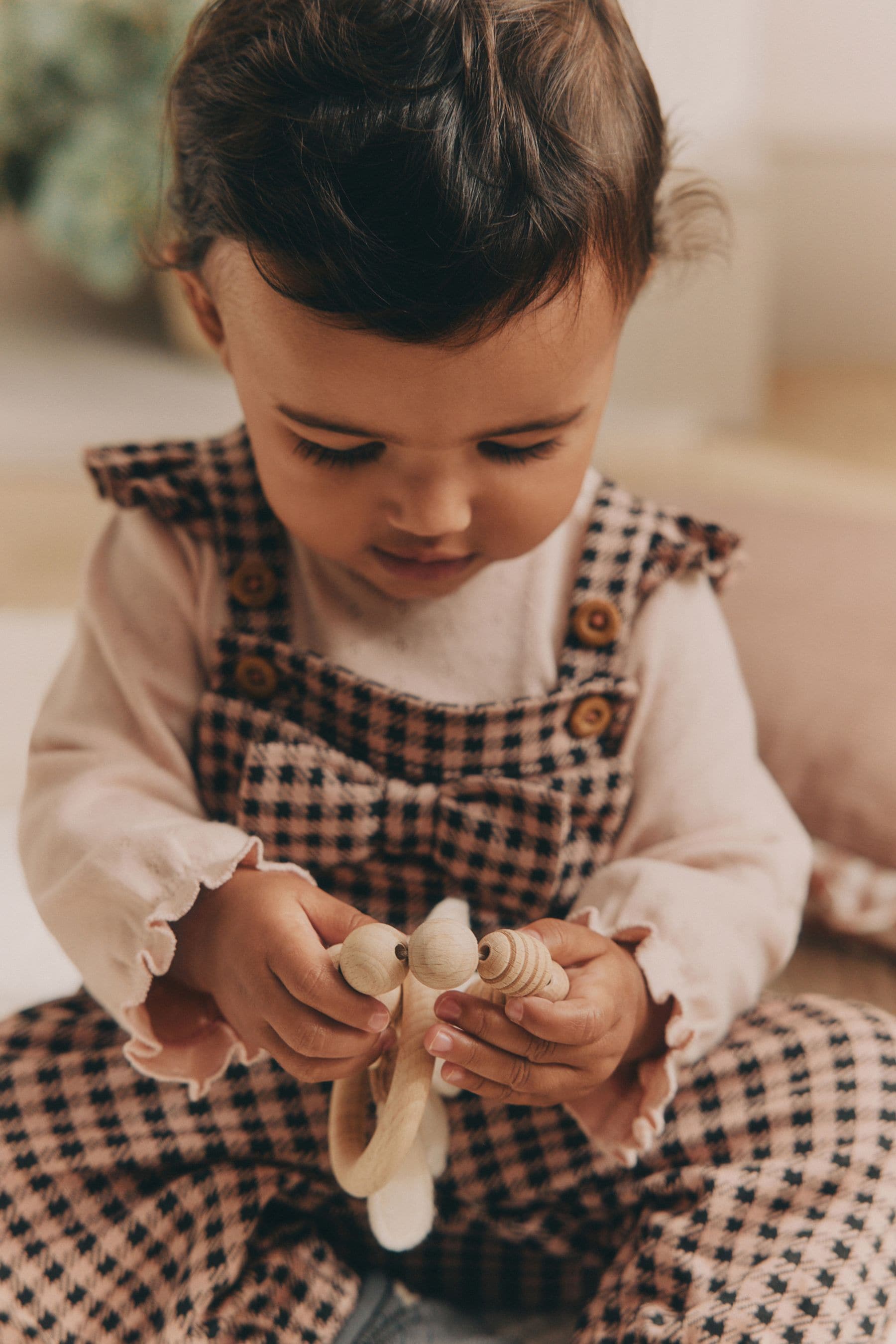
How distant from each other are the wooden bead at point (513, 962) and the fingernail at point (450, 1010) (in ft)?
0.08

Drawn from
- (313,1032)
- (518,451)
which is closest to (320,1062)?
(313,1032)

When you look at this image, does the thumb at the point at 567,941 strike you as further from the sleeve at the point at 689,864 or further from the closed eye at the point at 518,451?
the closed eye at the point at 518,451

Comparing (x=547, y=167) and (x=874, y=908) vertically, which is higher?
(x=547, y=167)

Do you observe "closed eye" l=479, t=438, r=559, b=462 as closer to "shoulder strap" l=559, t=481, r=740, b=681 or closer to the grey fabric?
"shoulder strap" l=559, t=481, r=740, b=681

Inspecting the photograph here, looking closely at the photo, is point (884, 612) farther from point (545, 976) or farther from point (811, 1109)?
point (545, 976)

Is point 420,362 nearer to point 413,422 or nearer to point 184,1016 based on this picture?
point 413,422

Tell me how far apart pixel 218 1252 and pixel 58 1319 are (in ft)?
0.23

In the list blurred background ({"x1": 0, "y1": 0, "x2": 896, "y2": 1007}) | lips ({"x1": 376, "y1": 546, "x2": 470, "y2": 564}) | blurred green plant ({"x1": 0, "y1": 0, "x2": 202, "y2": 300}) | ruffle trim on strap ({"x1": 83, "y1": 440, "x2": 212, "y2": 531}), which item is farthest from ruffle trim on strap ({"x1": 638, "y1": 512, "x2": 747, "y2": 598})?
blurred green plant ({"x1": 0, "y1": 0, "x2": 202, "y2": 300})

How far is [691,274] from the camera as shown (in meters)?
1.55

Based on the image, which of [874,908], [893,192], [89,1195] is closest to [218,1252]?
[89,1195]

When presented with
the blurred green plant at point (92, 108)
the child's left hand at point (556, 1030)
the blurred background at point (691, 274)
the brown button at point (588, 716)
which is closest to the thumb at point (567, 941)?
the child's left hand at point (556, 1030)

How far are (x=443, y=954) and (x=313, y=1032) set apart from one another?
0.09 m

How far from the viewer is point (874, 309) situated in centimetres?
197

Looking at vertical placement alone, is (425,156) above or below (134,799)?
above
